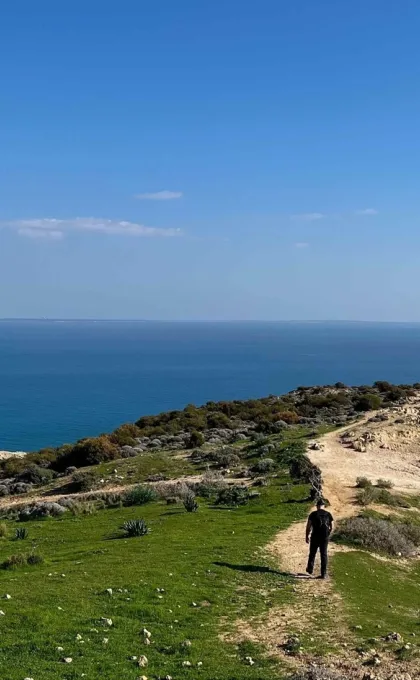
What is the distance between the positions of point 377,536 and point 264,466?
12638 millimetres

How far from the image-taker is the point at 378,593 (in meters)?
15.9

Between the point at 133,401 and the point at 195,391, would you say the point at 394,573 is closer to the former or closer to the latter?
the point at 133,401

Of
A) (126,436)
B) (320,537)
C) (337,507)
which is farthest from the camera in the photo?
(126,436)

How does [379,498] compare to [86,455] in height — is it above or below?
above

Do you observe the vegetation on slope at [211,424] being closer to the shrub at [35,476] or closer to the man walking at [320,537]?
the shrub at [35,476]

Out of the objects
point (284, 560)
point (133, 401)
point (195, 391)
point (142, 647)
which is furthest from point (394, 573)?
point (195, 391)

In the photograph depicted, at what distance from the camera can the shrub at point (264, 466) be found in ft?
107

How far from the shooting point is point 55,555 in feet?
61.5

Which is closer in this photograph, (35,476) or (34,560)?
(34,560)

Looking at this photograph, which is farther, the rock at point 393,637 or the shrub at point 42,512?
the shrub at point 42,512

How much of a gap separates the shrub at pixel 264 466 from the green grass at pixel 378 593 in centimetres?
1330

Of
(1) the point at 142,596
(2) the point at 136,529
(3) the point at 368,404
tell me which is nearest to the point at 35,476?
(2) the point at 136,529

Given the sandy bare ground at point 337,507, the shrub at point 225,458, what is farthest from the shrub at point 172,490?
the sandy bare ground at point 337,507

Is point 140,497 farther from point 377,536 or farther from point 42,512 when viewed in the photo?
point 377,536
